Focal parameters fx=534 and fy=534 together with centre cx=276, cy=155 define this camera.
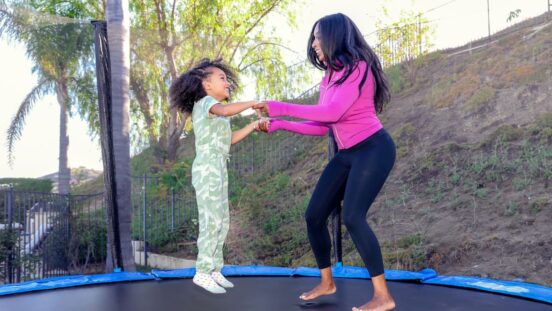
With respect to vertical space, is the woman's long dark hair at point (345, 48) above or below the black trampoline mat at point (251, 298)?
above

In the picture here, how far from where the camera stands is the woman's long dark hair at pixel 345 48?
187 cm

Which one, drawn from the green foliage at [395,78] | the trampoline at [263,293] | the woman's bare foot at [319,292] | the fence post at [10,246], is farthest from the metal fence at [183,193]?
the woman's bare foot at [319,292]

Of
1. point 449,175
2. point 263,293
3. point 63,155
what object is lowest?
point 263,293

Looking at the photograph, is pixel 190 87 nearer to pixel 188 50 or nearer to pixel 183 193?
pixel 183 193

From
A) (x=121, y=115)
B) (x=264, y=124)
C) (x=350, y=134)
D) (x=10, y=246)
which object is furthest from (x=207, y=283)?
(x=10, y=246)

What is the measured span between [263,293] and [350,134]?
0.84 metres

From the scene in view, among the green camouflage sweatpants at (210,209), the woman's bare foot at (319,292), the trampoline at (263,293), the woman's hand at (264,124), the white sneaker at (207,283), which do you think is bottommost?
the trampoline at (263,293)

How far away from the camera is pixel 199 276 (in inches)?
82.5

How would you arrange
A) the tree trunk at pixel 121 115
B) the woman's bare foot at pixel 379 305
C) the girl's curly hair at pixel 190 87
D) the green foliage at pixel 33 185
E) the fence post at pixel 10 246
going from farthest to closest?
the green foliage at pixel 33 185 < the fence post at pixel 10 246 < the tree trunk at pixel 121 115 < the girl's curly hair at pixel 190 87 < the woman's bare foot at pixel 379 305

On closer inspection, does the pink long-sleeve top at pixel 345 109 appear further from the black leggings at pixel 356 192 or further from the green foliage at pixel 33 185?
the green foliage at pixel 33 185

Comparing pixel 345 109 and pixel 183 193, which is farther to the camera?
pixel 183 193

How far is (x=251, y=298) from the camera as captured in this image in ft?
7.07

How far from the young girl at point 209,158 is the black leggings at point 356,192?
0.39 metres

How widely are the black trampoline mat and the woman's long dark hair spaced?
2.62 feet
